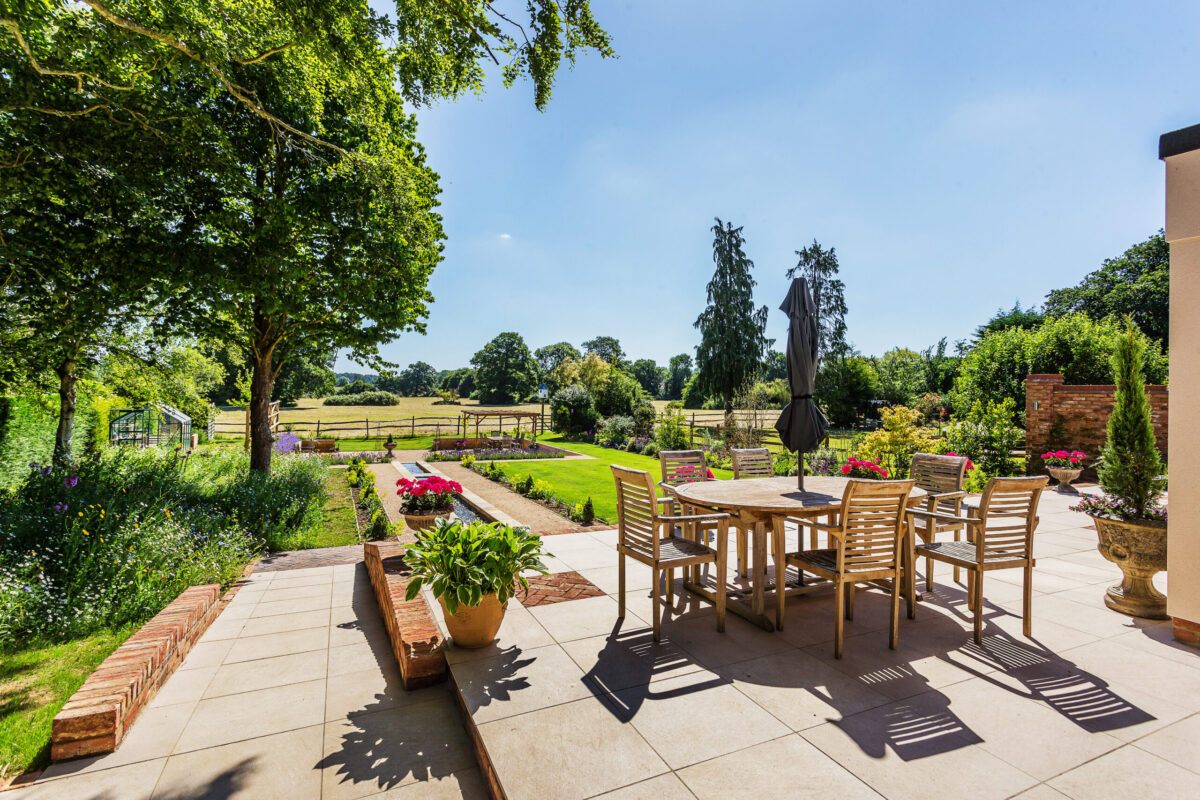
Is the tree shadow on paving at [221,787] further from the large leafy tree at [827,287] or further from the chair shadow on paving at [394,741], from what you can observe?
the large leafy tree at [827,287]

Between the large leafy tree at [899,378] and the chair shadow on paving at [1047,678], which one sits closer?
the chair shadow on paving at [1047,678]

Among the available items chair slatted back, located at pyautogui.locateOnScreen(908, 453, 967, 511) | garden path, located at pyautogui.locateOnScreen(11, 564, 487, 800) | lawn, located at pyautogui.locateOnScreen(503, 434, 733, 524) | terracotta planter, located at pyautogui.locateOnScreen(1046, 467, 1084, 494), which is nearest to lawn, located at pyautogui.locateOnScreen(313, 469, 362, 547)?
garden path, located at pyautogui.locateOnScreen(11, 564, 487, 800)

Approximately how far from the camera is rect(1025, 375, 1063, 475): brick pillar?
1070 cm

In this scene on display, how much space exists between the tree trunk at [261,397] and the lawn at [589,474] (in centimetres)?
516

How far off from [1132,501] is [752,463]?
2904 mm

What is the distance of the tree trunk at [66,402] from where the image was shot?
24.6 feet

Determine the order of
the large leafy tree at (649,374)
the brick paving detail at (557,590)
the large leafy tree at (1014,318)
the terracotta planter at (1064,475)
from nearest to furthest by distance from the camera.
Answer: the brick paving detail at (557,590) < the terracotta planter at (1064,475) < the large leafy tree at (1014,318) < the large leafy tree at (649,374)

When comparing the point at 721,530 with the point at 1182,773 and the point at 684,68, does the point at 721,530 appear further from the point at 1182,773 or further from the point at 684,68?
the point at 684,68

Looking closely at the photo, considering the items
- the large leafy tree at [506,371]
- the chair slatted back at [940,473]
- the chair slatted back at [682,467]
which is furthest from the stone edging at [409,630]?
the large leafy tree at [506,371]

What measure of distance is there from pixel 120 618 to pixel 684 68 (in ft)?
28.4

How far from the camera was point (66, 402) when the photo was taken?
768cm

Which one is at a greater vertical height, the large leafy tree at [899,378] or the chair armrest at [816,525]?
the large leafy tree at [899,378]

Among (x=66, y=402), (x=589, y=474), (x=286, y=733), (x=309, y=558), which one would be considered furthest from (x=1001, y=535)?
(x=66, y=402)

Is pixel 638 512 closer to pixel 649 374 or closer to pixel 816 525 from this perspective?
pixel 816 525
